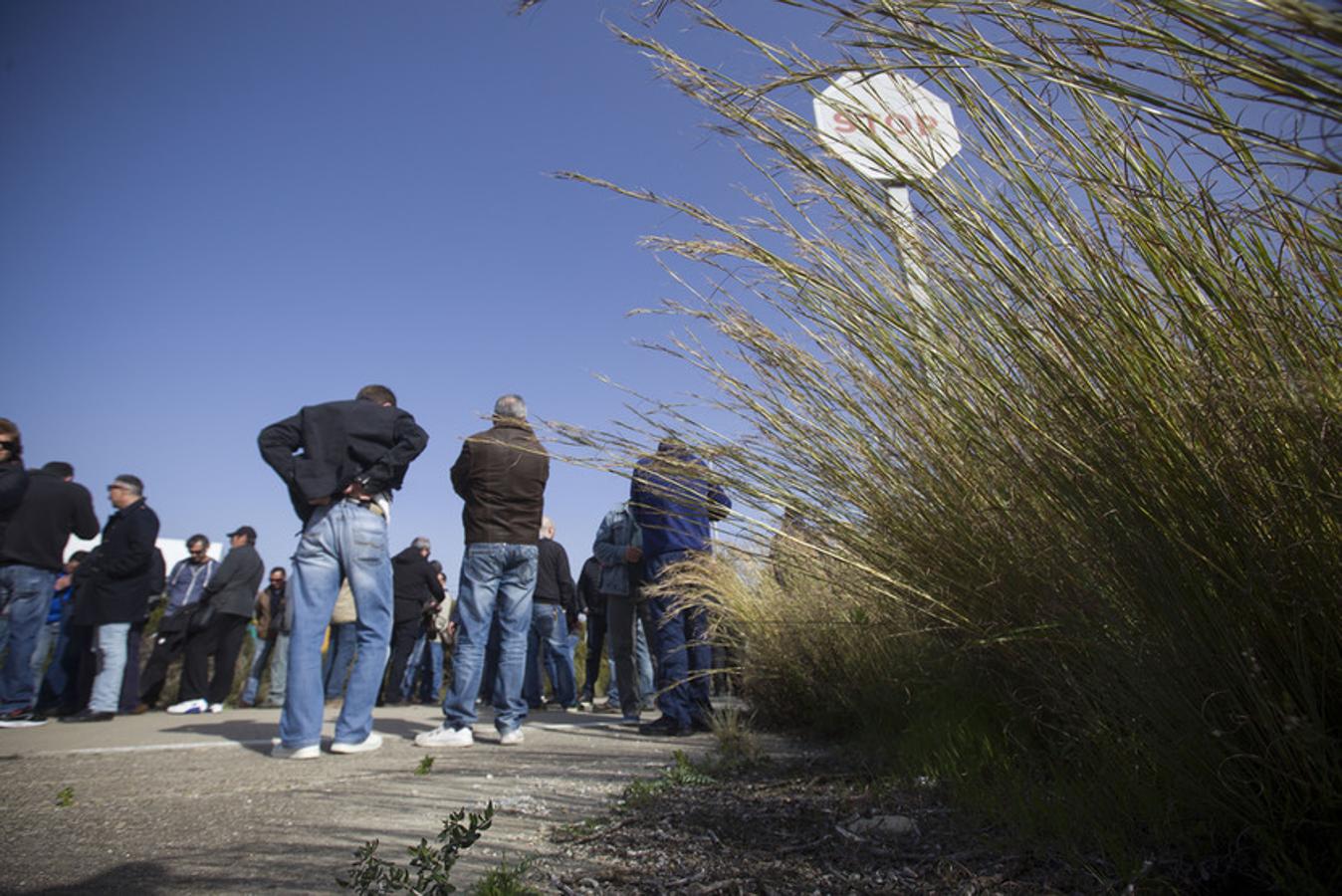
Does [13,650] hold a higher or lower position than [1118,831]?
higher

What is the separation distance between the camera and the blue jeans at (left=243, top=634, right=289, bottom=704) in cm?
818

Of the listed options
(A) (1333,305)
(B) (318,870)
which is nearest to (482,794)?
(B) (318,870)

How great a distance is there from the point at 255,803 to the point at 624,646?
3.83 meters

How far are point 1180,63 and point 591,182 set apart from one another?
0.94 metres

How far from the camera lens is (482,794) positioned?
8.87 ft

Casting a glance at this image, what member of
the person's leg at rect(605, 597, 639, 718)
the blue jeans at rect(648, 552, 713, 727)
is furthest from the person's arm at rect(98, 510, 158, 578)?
the blue jeans at rect(648, 552, 713, 727)

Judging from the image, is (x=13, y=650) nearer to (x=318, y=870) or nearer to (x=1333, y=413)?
(x=318, y=870)

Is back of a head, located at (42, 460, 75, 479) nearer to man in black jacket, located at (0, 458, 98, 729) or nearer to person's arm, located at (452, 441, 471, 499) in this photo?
man in black jacket, located at (0, 458, 98, 729)

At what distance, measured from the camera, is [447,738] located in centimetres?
428

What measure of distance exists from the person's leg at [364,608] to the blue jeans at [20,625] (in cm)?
310

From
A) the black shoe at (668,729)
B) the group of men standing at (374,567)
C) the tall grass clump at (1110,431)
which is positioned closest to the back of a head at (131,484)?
the group of men standing at (374,567)

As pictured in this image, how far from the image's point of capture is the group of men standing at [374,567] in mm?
3918

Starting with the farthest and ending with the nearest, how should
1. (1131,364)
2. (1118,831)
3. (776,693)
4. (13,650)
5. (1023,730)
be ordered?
1. (13,650)
2. (776,693)
3. (1023,730)
4. (1118,831)
5. (1131,364)

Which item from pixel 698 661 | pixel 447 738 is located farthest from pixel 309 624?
pixel 698 661
